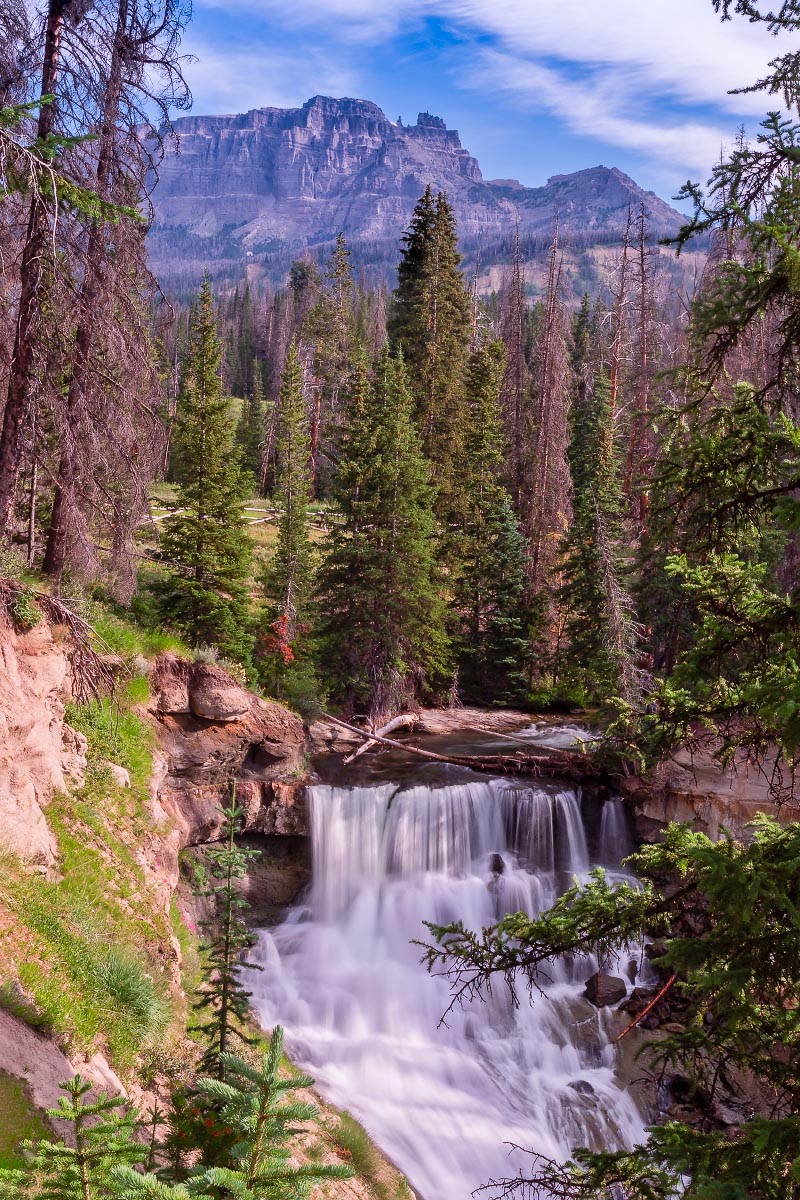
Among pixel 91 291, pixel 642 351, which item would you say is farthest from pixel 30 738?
pixel 642 351

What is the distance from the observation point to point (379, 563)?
73.9 feet

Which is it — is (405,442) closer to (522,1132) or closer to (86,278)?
(86,278)

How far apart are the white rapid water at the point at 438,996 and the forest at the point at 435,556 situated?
1117 mm

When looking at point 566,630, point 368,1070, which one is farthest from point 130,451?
point 566,630

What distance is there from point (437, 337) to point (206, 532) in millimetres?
18134

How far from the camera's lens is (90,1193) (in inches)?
139

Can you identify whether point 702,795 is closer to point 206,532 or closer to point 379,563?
point 379,563

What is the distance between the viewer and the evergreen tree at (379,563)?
2222 centimetres

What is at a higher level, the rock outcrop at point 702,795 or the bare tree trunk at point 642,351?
the bare tree trunk at point 642,351

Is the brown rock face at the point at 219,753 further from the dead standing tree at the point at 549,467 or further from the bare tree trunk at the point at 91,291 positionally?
the dead standing tree at the point at 549,467

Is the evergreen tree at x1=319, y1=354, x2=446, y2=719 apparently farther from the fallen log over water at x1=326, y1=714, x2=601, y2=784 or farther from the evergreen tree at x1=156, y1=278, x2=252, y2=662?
the evergreen tree at x1=156, y1=278, x2=252, y2=662

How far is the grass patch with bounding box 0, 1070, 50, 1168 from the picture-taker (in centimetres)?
498

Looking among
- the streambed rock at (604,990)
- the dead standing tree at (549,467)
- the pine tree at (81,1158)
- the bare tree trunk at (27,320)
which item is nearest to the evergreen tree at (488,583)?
the dead standing tree at (549,467)

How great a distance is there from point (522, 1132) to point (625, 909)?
9018 millimetres
